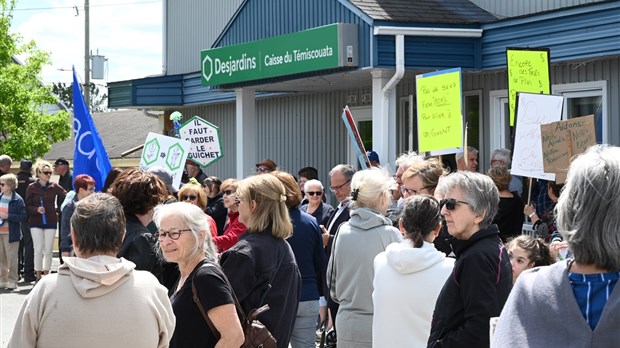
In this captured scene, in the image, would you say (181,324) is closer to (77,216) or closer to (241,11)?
(77,216)

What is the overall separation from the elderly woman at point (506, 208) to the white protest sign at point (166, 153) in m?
4.17

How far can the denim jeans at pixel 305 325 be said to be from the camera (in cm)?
722

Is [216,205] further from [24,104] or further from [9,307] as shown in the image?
[24,104]

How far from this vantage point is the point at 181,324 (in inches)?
193

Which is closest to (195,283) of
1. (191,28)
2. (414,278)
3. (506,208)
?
(414,278)

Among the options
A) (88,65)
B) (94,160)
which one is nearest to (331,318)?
(94,160)

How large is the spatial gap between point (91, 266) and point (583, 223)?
7.17 ft

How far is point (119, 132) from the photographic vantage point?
54.8m

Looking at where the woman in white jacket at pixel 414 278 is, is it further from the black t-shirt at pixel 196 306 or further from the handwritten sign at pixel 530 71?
the handwritten sign at pixel 530 71

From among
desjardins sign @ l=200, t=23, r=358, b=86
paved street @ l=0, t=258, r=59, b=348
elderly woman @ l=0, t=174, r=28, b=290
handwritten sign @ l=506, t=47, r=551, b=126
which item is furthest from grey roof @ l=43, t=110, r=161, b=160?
handwritten sign @ l=506, t=47, r=551, b=126

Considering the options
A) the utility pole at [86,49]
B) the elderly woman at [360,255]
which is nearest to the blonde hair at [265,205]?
the elderly woman at [360,255]

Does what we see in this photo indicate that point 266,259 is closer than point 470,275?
No

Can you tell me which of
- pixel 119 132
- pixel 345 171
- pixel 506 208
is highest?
pixel 119 132

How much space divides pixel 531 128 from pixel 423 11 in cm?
524
